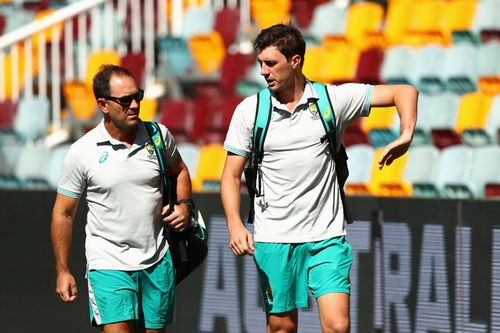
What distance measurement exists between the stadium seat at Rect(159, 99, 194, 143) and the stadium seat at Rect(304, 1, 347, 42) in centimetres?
151

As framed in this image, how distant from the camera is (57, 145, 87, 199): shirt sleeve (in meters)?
6.42

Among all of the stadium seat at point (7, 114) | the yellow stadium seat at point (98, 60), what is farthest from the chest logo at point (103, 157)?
the stadium seat at point (7, 114)

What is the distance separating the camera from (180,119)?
12.6 metres

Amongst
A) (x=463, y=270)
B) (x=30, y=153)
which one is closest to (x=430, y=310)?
(x=463, y=270)

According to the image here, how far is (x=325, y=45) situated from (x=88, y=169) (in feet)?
21.5

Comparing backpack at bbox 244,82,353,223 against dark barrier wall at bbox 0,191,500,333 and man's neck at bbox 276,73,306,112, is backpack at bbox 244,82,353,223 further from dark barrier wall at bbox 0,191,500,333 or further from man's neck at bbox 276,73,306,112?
dark barrier wall at bbox 0,191,500,333

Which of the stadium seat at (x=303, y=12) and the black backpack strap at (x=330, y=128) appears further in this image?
the stadium seat at (x=303, y=12)

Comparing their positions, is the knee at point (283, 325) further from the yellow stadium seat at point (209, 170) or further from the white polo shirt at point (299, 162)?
the yellow stadium seat at point (209, 170)

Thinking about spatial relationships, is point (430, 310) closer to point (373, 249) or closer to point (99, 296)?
point (373, 249)

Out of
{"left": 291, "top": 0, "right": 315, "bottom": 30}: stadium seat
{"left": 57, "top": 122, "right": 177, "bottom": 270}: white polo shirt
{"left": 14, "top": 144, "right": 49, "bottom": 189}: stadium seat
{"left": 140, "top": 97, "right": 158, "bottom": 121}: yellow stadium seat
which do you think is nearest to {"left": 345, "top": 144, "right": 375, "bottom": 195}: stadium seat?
{"left": 291, "top": 0, "right": 315, "bottom": 30}: stadium seat

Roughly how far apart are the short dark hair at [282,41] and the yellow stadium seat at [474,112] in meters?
4.52

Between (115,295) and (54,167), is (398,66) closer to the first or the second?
(54,167)

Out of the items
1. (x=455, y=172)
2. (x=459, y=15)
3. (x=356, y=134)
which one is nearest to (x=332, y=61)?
(x=356, y=134)

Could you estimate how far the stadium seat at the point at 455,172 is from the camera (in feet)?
33.1
